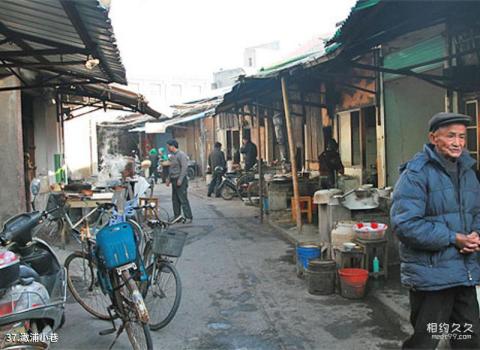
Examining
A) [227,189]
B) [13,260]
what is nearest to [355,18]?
[13,260]

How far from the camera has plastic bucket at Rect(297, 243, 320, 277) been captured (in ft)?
22.0

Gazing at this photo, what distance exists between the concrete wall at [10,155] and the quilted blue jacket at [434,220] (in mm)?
7127

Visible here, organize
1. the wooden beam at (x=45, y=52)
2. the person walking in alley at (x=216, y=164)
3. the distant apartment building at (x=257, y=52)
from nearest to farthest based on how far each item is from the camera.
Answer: the wooden beam at (x=45, y=52) < the person walking in alley at (x=216, y=164) < the distant apartment building at (x=257, y=52)

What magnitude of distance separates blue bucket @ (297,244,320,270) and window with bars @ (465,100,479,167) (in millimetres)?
2654

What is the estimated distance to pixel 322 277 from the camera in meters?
6.14

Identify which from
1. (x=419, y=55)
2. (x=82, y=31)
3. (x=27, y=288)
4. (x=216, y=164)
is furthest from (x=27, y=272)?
(x=216, y=164)

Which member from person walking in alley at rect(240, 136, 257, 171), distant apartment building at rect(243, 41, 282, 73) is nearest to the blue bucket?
person walking in alley at rect(240, 136, 257, 171)

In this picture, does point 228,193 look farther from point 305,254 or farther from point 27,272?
point 27,272

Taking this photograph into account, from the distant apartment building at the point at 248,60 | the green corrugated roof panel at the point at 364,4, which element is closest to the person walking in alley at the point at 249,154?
the green corrugated roof panel at the point at 364,4

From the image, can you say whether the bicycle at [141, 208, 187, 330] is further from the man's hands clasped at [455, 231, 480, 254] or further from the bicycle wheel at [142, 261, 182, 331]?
the man's hands clasped at [455, 231, 480, 254]

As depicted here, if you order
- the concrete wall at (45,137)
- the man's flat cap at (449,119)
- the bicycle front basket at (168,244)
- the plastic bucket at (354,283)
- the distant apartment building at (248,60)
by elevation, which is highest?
the distant apartment building at (248,60)

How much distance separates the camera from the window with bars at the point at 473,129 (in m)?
7.06

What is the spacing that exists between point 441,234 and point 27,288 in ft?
10.4

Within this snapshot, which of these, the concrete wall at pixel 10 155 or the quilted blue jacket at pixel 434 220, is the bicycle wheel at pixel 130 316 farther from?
the concrete wall at pixel 10 155
